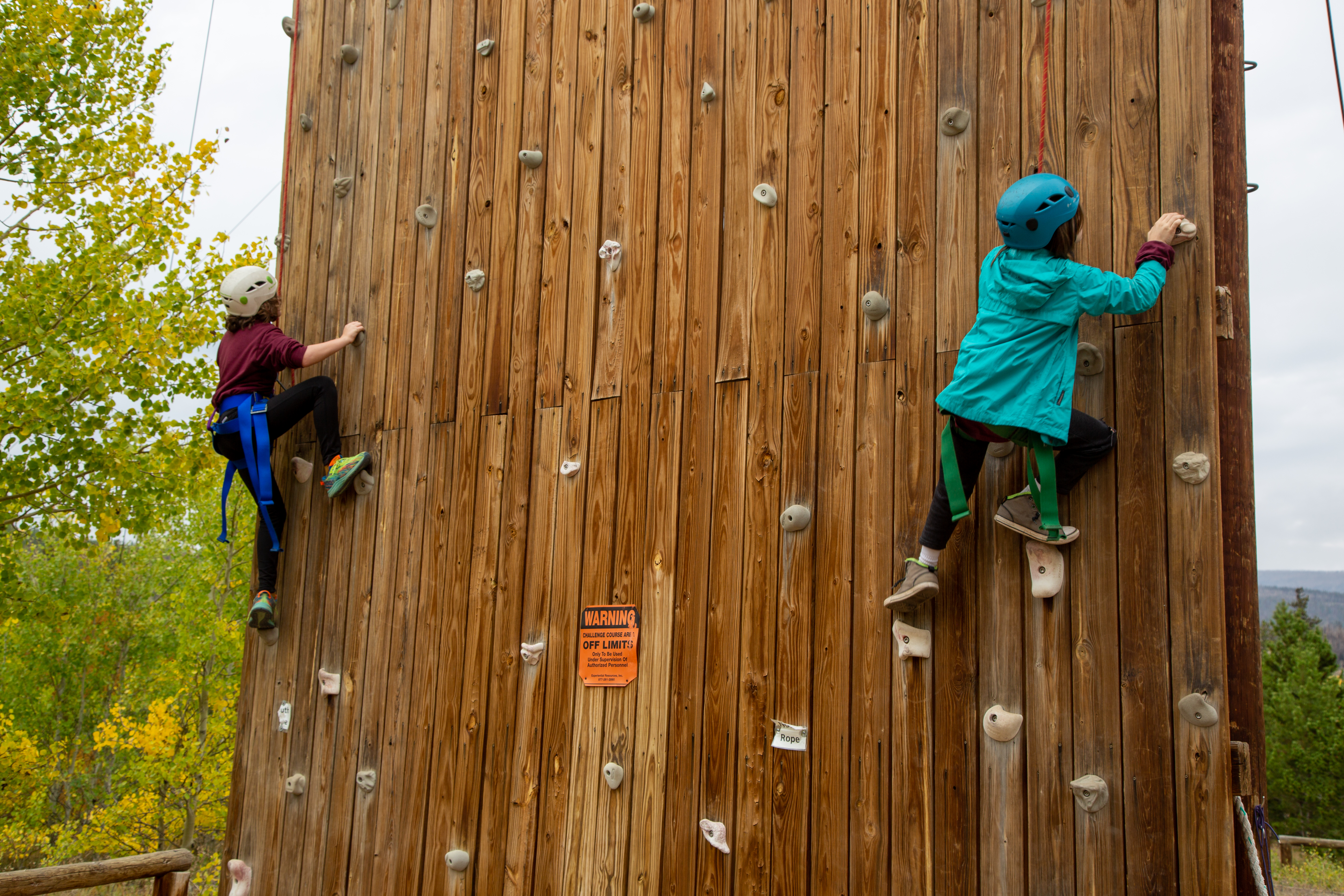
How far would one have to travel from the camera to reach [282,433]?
4758 millimetres

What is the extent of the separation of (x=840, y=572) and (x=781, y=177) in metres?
1.50

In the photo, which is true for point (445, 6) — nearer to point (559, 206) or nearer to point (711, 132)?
point (559, 206)

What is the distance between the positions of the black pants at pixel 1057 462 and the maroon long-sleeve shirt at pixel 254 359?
119 inches

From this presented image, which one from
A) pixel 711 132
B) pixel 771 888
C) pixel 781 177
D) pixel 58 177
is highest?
pixel 58 177

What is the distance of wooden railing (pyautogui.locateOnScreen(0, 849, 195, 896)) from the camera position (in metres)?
3.80

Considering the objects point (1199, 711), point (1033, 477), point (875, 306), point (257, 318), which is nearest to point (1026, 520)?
point (1033, 477)

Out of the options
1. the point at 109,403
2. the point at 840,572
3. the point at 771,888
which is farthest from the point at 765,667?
the point at 109,403

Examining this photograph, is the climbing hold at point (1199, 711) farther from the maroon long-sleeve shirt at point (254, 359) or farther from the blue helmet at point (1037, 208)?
the maroon long-sleeve shirt at point (254, 359)

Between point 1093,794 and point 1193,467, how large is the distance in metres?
0.95

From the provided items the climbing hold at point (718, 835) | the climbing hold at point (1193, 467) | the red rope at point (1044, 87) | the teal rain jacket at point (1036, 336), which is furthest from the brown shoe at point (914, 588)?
the red rope at point (1044, 87)

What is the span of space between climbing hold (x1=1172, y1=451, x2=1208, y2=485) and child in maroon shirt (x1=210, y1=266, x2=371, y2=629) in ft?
11.1

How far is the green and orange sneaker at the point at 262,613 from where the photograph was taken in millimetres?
4613

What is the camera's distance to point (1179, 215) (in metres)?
2.77

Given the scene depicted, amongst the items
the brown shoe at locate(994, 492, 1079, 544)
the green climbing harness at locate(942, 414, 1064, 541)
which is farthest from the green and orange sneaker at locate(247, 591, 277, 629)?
the brown shoe at locate(994, 492, 1079, 544)
